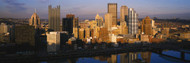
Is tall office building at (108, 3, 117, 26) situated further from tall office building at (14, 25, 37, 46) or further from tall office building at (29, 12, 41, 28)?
tall office building at (14, 25, 37, 46)

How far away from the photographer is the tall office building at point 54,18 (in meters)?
49.1

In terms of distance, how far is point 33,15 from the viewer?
43.5 m

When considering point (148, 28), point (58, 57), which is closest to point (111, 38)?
point (148, 28)

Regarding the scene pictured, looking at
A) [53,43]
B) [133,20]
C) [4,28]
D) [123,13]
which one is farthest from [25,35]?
[123,13]

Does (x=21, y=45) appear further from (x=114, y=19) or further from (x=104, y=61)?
(x=114, y=19)

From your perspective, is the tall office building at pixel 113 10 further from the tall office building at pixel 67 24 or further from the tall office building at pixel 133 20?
the tall office building at pixel 67 24

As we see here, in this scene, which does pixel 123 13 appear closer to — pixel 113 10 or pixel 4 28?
pixel 113 10

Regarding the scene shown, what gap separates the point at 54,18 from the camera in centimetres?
5034

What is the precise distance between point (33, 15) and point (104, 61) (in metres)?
28.3

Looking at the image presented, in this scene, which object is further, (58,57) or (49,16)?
(49,16)

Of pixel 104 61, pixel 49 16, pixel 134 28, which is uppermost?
pixel 49 16

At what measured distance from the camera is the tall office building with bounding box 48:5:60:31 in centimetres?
4910

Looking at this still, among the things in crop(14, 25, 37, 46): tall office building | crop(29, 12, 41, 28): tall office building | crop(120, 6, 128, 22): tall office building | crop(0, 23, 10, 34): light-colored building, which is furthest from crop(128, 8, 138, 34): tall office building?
crop(14, 25, 37, 46): tall office building

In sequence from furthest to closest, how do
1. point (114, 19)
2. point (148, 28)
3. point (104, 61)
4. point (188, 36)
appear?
point (114, 19), point (148, 28), point (188, 36), point (104, 61)
